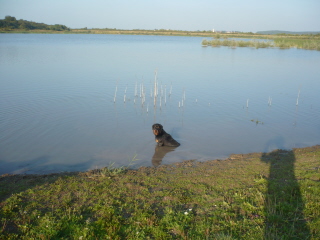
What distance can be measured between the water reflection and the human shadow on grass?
2999mm

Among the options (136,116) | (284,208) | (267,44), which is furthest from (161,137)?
(267,44)

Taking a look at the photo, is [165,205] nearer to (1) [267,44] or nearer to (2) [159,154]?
(2) [159,154]

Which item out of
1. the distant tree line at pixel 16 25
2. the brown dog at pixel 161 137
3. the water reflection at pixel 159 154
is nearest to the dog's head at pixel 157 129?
the brown dog at pixel 161 137

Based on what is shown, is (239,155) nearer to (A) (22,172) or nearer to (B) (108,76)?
(A) (22,172)

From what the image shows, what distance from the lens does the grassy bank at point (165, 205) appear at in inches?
154

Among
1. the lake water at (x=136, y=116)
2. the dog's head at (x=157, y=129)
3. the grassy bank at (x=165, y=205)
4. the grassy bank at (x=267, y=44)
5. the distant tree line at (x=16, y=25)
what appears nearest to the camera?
the grassy bank at (x=165, y=205)

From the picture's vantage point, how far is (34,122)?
11.1 metres

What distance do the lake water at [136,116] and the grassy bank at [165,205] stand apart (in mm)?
2177

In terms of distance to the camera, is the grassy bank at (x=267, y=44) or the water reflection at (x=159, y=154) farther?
the grassy bank at (x=267, y=44)

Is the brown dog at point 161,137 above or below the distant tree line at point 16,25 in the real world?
below

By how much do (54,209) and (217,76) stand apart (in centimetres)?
1842

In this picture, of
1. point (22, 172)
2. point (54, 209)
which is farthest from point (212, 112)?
point (54, 209)

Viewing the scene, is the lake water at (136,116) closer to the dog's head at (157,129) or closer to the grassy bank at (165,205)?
the dog's head at (157,129)

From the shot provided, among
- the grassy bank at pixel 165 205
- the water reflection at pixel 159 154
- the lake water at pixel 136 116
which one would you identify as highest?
the grassy bank at pixel 165 205
